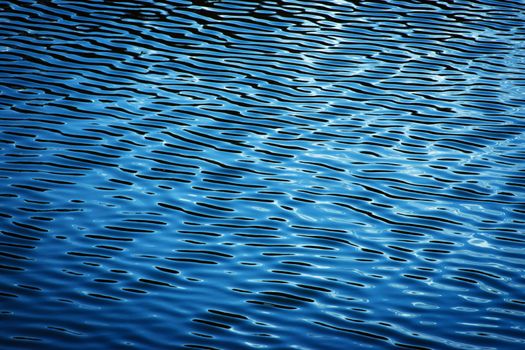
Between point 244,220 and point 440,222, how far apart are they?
71.1 inches

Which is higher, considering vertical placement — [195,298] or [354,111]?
[354,111]

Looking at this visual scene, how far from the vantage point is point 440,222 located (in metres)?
6.84

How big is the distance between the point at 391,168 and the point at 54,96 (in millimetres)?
4351

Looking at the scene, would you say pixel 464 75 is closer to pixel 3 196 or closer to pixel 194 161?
pixel 194 161

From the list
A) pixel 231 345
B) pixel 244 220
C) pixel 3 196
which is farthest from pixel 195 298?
pixel 3 196

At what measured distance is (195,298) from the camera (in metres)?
5.60

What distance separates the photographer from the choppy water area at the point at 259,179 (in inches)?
214

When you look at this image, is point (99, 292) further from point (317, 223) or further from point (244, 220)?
point (317, 223)

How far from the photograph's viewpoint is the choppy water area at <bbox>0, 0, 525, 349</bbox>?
5438 mm

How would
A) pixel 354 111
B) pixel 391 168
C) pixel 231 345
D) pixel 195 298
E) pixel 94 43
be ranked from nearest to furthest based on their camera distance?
pixel 231 345
pixel 195 298
pixel 391 168
pixel 354 111
pixel 94 43

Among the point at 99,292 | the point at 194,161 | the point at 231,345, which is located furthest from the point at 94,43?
the point at 231,345

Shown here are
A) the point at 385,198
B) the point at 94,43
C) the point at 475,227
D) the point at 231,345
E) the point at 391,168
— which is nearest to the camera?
the point at 231,345

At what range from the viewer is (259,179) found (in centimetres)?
760

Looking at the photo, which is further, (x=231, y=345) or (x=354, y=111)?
(x=354, y=111)
